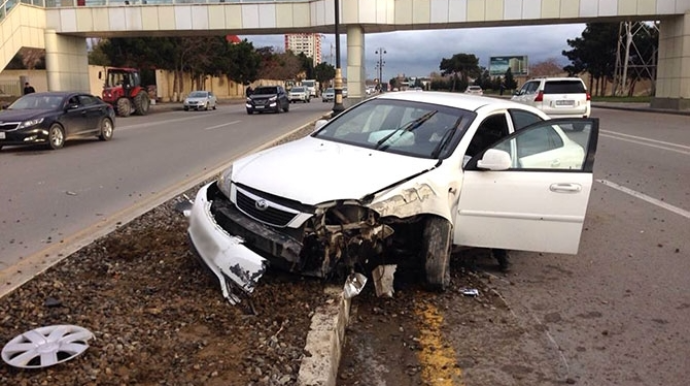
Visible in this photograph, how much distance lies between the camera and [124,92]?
33969 millimetres

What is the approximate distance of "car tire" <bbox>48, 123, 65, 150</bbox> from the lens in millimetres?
15711

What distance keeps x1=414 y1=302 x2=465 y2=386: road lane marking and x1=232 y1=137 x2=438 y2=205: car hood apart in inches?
41.6

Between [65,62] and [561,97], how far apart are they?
1207 inches

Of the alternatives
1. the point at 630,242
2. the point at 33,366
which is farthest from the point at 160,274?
the point at 630,242

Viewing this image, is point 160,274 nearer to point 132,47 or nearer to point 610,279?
point 610,279

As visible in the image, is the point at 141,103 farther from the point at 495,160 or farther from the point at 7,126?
the point at 495,160

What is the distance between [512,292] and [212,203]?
265 centimetres

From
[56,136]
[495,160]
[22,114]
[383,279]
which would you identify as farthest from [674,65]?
[383,279]

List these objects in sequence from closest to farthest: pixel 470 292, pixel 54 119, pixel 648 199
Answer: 1. pixel 470 292
2. pixel 648 199
3. pixel 54 119

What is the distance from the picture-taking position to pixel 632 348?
4176 mm

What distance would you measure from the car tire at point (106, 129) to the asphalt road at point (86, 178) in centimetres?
27

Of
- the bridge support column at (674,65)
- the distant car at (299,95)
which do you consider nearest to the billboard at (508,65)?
the distant car at (299,95)

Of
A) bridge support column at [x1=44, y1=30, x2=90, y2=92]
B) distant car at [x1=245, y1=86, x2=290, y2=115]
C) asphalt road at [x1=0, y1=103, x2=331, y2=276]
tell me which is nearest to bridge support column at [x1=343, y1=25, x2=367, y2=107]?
distant car at [x1=245, y1=86, x2=290, y2=115]

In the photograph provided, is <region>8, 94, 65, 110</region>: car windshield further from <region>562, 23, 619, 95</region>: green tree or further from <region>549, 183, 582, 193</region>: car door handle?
<region>562, 23, 619, 95</region>: green tree
